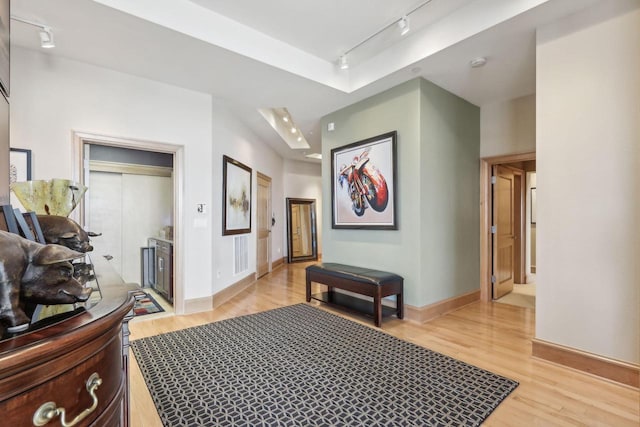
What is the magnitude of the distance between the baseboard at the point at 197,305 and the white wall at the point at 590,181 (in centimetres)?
351

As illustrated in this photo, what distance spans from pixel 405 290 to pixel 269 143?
4270 mm

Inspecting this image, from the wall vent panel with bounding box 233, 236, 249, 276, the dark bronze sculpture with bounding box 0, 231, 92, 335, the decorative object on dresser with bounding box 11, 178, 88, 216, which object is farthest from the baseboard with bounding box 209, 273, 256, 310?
the dark bronze sculpture with bounding box 0, 231, 92, 335

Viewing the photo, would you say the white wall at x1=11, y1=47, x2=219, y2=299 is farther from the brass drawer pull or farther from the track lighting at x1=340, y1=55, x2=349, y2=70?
the brass drawer pull

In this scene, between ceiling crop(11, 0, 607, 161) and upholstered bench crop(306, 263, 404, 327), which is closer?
ceiling crop(11, 0, 607, 161)

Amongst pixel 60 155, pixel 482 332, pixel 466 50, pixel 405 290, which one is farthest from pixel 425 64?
pixel 60 155

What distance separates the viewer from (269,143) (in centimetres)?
646

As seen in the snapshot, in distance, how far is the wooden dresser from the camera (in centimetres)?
51

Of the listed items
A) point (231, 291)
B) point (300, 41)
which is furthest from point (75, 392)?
point (231, 291)

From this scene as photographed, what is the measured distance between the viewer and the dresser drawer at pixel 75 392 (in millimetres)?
522

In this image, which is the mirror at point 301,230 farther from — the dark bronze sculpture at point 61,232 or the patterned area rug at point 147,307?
the dark bronze sculpture at point 61,232

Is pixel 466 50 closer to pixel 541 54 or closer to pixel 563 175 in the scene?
pixel 541 54

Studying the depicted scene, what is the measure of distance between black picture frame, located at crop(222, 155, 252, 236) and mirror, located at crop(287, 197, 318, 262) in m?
2.59

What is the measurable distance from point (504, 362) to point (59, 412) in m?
2.92

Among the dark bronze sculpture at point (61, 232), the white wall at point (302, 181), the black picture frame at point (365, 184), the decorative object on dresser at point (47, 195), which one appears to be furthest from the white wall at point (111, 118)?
the white wall at point (302, 181)
